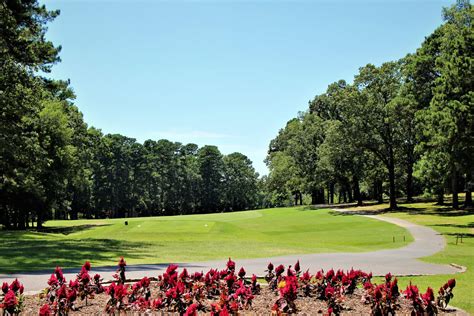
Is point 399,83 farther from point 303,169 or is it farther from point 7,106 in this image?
point 7,106

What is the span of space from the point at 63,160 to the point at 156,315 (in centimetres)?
4334

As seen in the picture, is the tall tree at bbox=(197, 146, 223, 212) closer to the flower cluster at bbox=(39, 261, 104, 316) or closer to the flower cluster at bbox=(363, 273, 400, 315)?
the flower cluster at bbox=(39, 261, 104, 316)

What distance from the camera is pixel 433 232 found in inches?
1294

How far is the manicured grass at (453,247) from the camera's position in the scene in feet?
35.6

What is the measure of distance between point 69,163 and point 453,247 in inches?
1531

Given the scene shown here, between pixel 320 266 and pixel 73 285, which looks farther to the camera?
pixel 320 266

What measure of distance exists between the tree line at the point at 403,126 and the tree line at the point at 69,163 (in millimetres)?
23989

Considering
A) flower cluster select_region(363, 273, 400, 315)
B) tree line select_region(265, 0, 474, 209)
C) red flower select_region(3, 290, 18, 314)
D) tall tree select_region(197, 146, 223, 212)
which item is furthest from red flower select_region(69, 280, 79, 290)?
tall tree select_region(197, 146, 223, 212)

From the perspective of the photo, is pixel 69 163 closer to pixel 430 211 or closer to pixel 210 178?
pixel 430 211

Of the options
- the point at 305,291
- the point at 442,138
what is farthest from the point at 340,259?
the point at 442,138

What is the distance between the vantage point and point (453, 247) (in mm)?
23906

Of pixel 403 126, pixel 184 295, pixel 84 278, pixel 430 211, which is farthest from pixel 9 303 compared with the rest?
pixel 403 126

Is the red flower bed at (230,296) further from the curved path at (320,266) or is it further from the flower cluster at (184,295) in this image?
the curved path at (320,266)

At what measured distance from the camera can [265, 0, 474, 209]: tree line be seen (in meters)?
29.5
